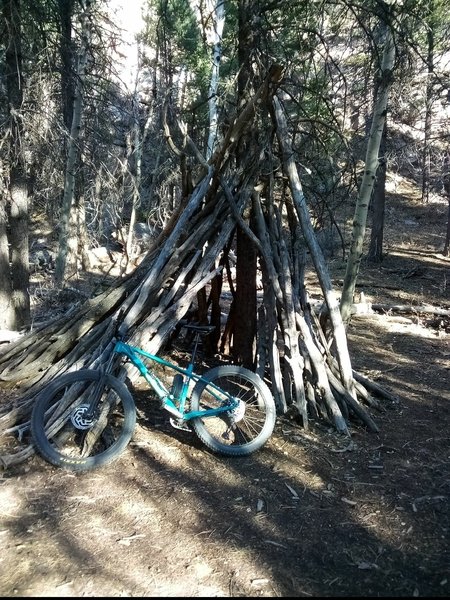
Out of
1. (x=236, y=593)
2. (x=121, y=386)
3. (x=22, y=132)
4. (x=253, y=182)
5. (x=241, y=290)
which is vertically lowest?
(x=236, y=593)

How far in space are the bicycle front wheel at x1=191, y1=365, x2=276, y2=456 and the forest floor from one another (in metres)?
0.14

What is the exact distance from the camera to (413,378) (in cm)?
627

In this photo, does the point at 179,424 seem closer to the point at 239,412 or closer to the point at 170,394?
the point at 170,394

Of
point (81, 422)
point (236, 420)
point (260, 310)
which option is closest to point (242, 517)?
point (236, 420)

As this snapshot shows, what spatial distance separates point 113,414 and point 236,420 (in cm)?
106

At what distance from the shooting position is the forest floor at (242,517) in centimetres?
261

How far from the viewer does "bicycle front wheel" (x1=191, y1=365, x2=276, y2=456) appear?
3877 mm

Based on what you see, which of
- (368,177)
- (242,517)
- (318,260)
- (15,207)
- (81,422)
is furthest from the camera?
(15,207)

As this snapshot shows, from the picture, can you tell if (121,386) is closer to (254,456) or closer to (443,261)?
(254,456)

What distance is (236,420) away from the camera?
4008mm

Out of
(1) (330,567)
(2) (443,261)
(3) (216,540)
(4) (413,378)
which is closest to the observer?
(1) (330,567)

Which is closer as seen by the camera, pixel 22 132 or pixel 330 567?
pixel 330 567

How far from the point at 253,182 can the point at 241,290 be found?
1167 mm

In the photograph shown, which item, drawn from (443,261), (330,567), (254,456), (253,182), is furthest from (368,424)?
(443,261)
